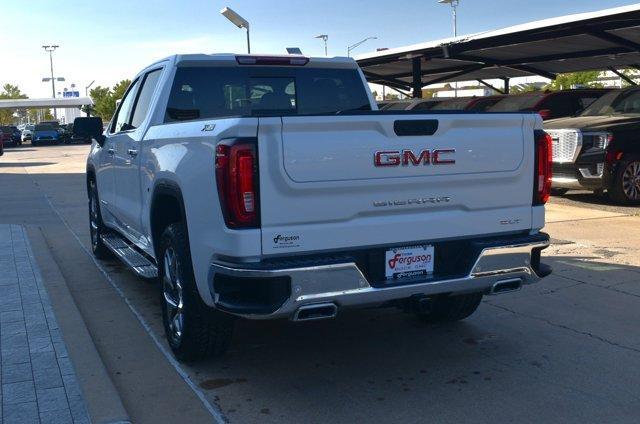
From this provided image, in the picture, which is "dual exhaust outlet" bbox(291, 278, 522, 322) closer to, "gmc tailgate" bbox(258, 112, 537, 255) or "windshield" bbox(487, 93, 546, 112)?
"gmc tailgate" bbox(258, 112, 537, 255)

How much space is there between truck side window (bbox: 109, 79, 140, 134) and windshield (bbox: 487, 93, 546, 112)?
400 inches

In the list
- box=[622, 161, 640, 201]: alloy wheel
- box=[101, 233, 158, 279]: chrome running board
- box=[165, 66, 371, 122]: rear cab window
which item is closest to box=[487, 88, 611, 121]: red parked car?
box=[622, 161, 640, 201]: alloy wheel

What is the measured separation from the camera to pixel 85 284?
23.8 ft

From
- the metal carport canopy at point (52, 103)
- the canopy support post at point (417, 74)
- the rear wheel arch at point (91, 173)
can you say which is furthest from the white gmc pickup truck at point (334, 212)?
the metal carport canopy at point (52, 103)

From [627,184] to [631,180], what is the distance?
0.09 metres

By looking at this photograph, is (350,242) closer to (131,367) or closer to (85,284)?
(131,367)

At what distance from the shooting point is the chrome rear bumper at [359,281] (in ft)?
12.4

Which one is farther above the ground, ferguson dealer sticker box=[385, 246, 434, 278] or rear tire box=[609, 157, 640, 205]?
ferguson dealer sticker box=[385, 246, 434, 278]

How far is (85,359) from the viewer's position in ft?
15.5

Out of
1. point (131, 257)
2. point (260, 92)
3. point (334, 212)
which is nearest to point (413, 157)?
point (334, 212)

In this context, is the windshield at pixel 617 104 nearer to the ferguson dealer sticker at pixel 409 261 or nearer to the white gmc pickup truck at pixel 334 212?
the white gmc pickup truck at pixel 334 212

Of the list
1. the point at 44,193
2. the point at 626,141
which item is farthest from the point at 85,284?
the point at 44,193

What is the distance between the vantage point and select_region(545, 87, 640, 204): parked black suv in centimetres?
1129

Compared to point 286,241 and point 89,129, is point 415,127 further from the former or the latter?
point 89,129
